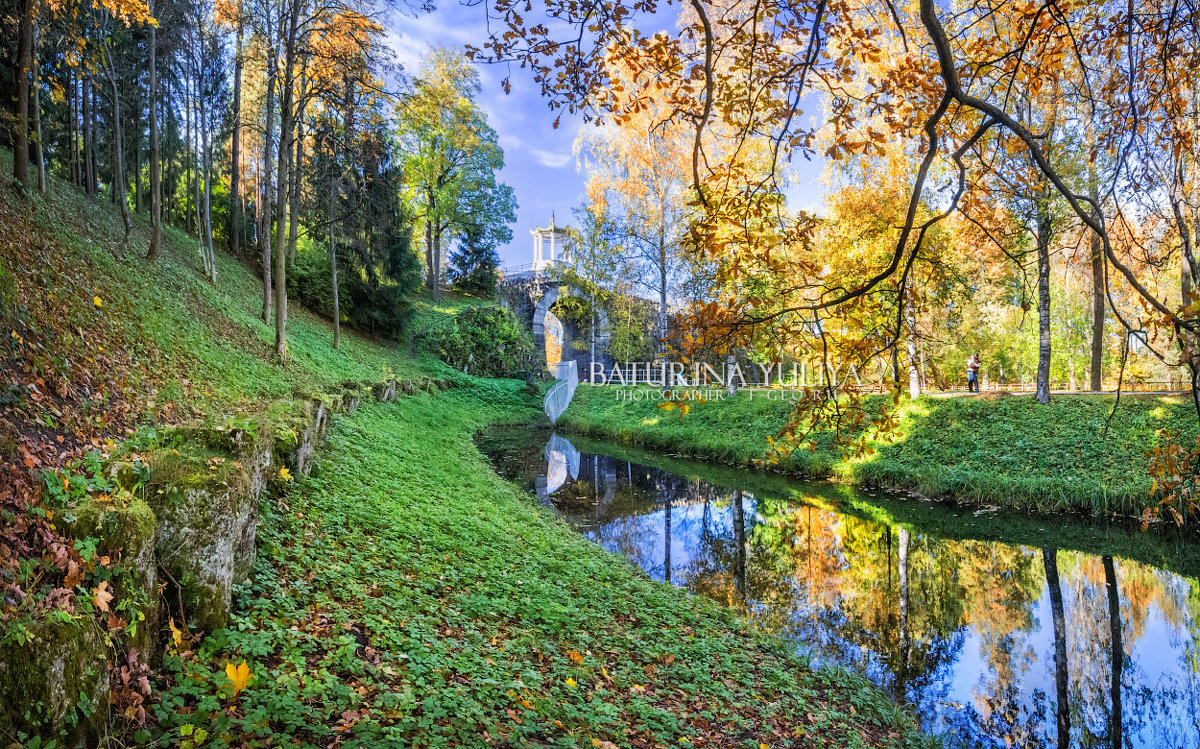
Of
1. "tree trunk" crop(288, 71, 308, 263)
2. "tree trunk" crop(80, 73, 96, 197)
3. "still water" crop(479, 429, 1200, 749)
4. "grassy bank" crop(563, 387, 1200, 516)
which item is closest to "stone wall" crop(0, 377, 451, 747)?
"still water" crop(479, 429, 1200, 749)

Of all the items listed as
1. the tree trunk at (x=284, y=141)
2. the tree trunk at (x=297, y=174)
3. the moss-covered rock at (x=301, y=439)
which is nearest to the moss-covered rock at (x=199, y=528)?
the moss-covered rock at (x=301, y=439)

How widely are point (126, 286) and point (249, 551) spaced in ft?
23.7

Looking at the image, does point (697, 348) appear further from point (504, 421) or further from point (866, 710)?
point (504, 421)

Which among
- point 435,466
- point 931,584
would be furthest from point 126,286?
point 931,584

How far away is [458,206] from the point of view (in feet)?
94.9

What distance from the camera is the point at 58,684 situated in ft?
6.75

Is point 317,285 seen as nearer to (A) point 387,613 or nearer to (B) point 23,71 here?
(B) point 23,71

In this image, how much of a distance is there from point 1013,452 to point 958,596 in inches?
235

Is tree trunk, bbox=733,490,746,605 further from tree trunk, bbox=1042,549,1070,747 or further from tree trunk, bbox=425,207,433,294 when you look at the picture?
tree trunk, bbox=425,207,433,294

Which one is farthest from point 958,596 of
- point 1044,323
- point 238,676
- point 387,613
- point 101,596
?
point 1044,323

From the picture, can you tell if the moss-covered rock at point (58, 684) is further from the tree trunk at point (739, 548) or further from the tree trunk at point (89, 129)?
the tree trunk at point (89, 129)

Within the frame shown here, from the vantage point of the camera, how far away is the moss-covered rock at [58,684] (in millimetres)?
1921

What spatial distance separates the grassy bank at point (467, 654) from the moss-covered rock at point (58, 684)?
0.26 metres

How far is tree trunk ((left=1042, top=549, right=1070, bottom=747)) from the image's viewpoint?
4.52 meters
